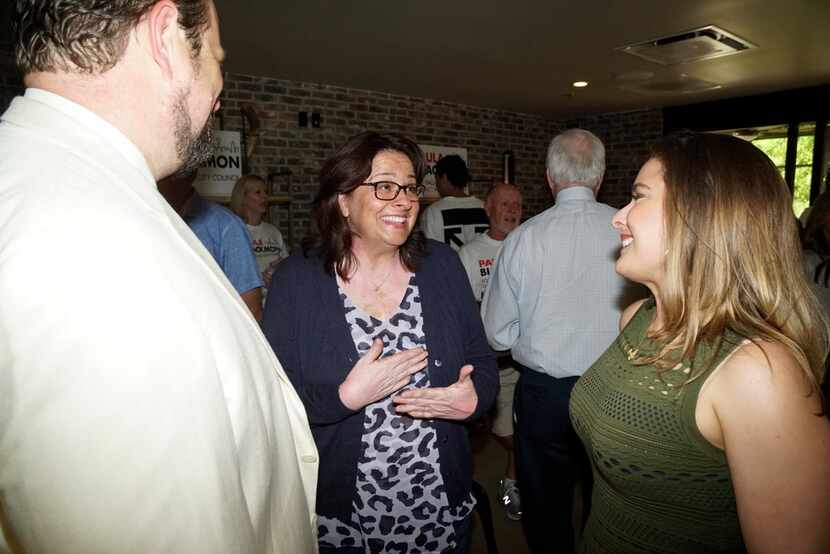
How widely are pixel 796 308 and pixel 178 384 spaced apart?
1086 millimetres

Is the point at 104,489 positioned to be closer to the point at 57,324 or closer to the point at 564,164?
the point at 57,324

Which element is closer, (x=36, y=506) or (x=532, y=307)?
(x=36, y=506)

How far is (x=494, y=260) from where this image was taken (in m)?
3.21

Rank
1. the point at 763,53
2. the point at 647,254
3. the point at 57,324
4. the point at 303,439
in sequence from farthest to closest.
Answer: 1. the point at 763,53
2. the point at 647,254
3. the point at 303,439
4. the point at 57,324

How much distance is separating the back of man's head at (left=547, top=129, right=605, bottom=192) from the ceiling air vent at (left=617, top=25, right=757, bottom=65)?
276 cm

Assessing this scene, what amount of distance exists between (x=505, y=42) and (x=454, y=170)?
1.43 meters

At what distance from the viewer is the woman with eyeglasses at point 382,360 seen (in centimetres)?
147

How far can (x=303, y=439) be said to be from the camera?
0.95m

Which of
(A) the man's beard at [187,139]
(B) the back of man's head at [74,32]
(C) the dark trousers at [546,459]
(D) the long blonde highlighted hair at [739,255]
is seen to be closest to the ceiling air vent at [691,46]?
(C) the dark trousers at [546,459]

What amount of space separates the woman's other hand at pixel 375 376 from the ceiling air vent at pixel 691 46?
427 cm

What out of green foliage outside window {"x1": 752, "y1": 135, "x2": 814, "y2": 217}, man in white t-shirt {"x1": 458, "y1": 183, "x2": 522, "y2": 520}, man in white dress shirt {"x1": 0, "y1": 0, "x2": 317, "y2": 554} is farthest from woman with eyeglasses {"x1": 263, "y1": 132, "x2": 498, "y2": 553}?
green foliage outside window {"x1": 752, "y1": 135, "x2": 814, "y2": 217}

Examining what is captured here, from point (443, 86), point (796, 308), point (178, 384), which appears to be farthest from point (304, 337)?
point (443, 86)

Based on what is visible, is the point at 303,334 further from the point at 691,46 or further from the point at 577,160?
the point at 691,46

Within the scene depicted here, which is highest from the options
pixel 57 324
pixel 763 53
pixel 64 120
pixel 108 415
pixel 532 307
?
pixel 763 53
